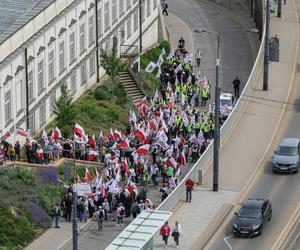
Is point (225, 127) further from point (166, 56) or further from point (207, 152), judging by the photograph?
point (166, 56)

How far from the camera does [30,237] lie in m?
85.7

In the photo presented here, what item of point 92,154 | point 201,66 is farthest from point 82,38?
point 92,154

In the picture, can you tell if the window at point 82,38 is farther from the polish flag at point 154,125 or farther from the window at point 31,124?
the polish flag at point 154,125

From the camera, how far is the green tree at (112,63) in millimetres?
113875

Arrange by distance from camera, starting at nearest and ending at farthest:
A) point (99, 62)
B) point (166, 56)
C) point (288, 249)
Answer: point (288, 249)
point (99, 62)
point (166, 56)

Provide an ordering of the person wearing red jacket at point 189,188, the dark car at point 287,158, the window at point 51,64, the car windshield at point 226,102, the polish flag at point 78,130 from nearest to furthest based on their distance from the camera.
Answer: the person wearing red jacket at point 189,188 < the polish flag at point 78,130 < the dark car at point 287,158 < the window at point 51,64 < the car windshield at point 226,102

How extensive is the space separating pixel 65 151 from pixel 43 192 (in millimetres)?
6657

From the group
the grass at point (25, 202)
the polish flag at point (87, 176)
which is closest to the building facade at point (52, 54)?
the grass at point (25, 202)

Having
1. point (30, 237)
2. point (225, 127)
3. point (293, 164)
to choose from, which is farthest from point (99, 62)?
point (30, 237)

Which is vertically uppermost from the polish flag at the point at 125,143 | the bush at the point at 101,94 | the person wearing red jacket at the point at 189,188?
the bush at the point at 101,94

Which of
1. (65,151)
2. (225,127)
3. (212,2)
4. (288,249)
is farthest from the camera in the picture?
(212,2)

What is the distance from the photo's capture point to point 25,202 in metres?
88.7

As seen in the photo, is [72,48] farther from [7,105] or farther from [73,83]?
[7,105]

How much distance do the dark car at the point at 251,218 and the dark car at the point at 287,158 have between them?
8.63 meters
